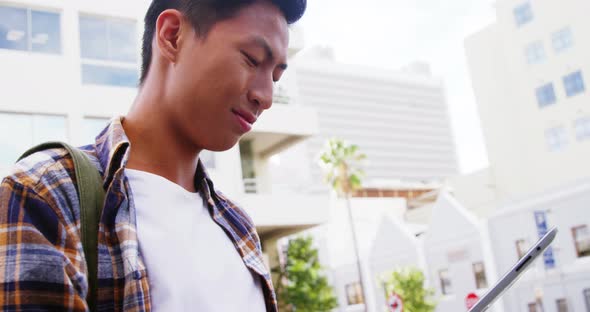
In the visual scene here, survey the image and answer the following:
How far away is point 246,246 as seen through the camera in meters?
1.38

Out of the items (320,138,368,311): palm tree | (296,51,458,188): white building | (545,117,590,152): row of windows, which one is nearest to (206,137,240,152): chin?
(545,117,590,152): row of windows

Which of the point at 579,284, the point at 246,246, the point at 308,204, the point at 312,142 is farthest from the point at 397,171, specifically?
the point at 246,246

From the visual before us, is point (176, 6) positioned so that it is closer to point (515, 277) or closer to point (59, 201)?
point (59, 201)

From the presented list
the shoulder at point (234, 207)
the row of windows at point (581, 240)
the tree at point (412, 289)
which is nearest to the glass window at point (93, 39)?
the shoulder at point (234, 207)

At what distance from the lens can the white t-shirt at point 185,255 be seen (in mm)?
1067

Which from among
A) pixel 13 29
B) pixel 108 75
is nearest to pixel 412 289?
pixel 108 75

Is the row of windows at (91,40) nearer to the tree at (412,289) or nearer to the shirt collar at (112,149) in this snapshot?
the shirt collar at (112,149)

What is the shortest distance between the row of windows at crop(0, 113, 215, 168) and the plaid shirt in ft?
33.5

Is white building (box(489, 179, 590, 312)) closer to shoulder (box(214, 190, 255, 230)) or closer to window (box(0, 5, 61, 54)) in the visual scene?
window (box(0, 5, 61, 54))

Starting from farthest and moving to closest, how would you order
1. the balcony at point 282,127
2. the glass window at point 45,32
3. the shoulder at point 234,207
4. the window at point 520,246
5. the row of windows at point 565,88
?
1. the row of windows at point 565,88
2. the window at point 520,246
3. the balcony at point 282,127
4. the glass window at point 45,32
5. the shoulder at point 234,207

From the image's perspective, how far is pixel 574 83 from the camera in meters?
29.3

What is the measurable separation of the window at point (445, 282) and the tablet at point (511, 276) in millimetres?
28782

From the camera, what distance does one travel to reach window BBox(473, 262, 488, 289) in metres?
27.0

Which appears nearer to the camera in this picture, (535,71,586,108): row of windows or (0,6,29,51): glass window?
(0,6,29,51): glass window
